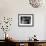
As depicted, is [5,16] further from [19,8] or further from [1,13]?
[19,8]

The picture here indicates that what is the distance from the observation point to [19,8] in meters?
4.12

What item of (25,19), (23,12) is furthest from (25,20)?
(23,12)

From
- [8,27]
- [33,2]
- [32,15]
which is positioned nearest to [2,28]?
[8,27]

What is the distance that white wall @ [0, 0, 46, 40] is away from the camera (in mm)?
4070

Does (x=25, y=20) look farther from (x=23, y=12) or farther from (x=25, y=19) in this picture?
(x=23, y=12)

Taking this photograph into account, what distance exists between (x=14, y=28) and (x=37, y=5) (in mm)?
Answer: 1063

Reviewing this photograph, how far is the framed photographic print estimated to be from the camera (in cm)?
409

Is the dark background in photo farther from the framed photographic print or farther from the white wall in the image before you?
the white wall

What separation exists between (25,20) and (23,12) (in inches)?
10.6

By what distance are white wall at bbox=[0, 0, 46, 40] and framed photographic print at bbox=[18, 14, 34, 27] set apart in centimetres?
10

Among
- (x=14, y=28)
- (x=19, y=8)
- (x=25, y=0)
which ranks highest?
(x=25, y=0)

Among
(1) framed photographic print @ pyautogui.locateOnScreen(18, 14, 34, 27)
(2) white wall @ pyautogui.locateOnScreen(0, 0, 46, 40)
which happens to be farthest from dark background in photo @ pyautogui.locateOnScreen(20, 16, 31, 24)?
(2) white wall @ pyautogui.locateOnScreen(0, 0, 46, 40)

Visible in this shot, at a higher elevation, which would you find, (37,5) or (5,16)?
(37,5)

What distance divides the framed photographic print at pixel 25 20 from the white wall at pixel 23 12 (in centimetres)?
10
